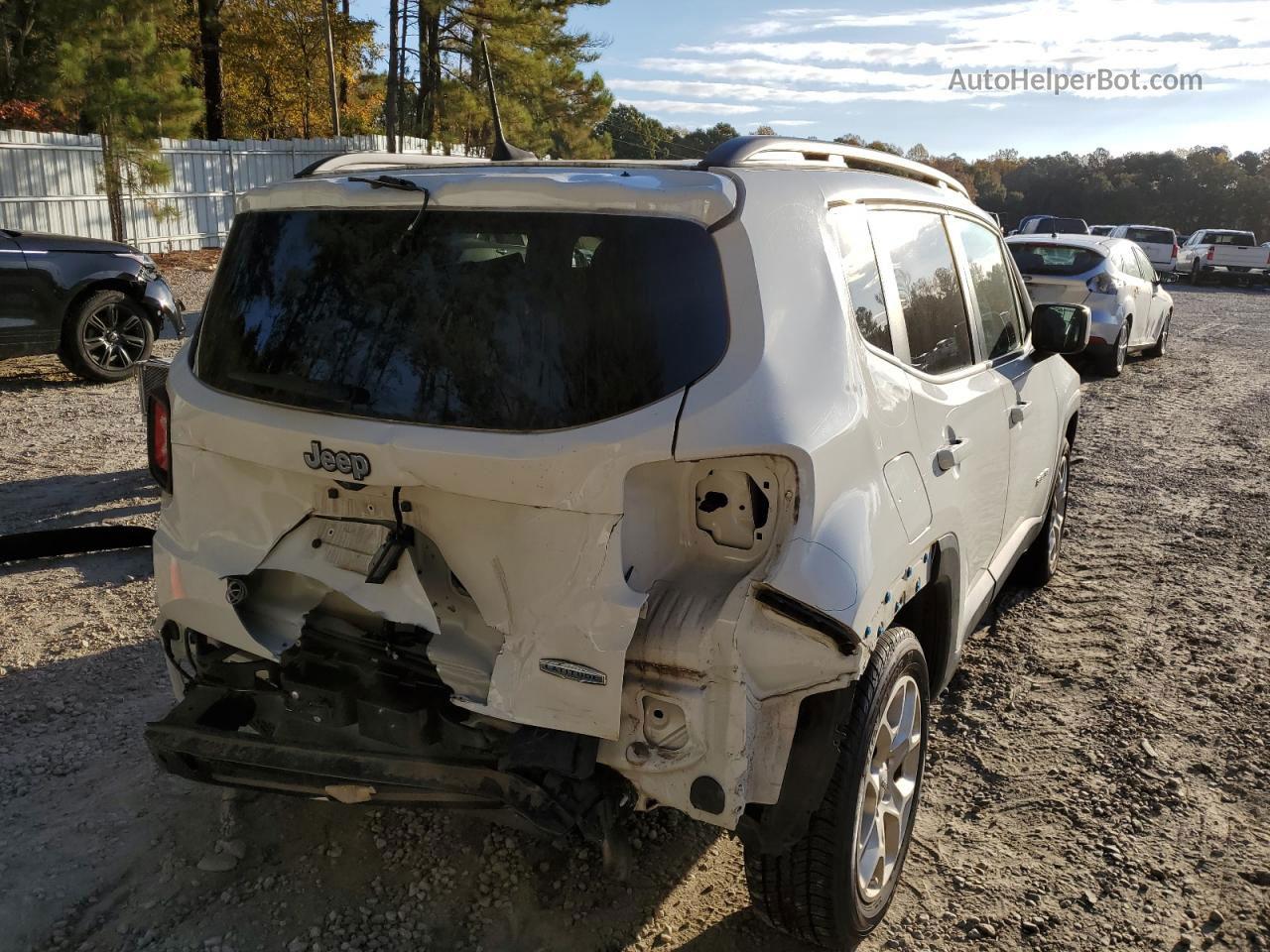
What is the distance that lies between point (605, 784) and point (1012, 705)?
96.1 inches

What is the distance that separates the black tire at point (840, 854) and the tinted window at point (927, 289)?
95cm

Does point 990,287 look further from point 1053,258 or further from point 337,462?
point 1053,258

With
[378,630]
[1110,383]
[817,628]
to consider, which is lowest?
Answer: [1110,383]

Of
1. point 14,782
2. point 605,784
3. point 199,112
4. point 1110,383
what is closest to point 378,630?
point 605,784

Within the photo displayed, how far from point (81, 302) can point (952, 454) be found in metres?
8.81

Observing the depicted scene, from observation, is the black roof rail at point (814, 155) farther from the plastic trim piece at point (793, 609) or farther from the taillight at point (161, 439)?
the taillight at point (161, 439)

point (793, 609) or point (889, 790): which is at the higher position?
point (793, 609)

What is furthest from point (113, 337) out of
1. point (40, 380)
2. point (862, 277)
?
point (862, 277)

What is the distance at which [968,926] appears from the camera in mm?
2992

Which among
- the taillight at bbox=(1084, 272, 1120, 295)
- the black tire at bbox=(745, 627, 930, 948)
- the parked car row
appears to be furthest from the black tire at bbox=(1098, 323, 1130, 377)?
the parked car row

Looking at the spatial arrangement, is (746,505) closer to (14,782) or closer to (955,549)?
(955,549)

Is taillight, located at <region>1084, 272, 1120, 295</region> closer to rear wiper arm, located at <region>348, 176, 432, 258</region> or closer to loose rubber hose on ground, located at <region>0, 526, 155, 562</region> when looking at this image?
loose rubber hose on ground, located at <region>0, 526, 155, 562</region>

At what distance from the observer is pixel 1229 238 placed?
32.2 m

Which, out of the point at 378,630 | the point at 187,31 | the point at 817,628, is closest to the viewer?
the point at 817,628
